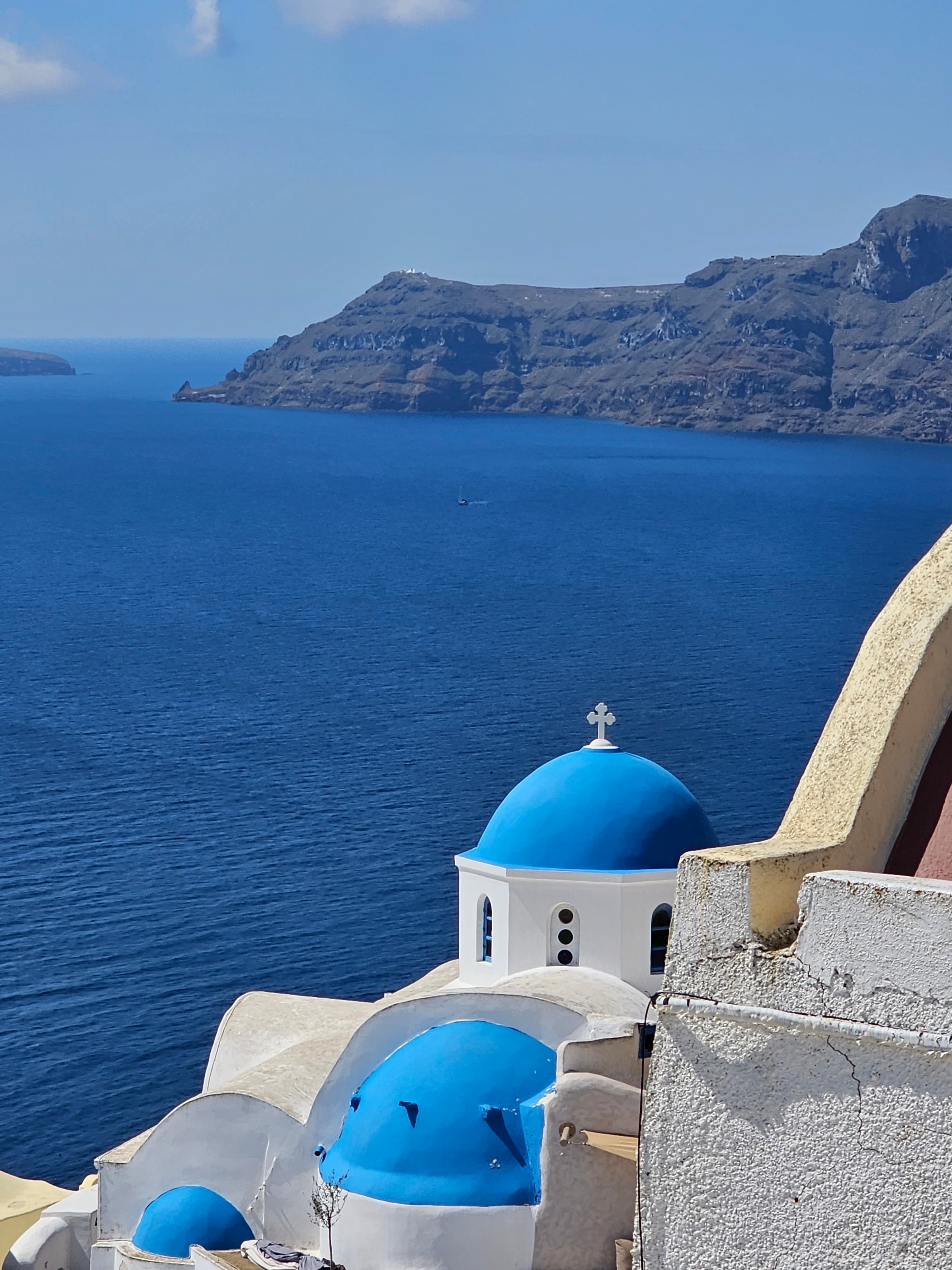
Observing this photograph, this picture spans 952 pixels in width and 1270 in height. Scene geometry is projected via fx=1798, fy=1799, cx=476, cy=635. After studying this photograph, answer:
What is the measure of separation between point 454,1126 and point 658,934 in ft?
13.4

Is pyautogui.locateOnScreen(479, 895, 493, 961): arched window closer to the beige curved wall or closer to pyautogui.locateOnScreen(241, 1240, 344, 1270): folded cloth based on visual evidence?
pyautogui.locateOnScreen(241, 1240, 344, 1270): folded cloth

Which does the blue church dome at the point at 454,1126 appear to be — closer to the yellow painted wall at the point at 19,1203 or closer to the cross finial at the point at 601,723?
the cross finial at the point at 601,723

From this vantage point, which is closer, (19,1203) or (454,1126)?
(454,1126)

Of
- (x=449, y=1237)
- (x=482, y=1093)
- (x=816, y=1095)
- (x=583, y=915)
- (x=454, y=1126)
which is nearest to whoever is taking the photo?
(x=816, y=1095)

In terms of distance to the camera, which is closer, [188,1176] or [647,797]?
[188,1176]

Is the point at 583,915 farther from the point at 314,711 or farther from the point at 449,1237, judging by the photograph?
the point at 314,711

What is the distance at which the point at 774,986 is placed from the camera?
729 centimetres

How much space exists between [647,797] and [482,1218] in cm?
520

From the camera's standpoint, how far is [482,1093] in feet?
55.2

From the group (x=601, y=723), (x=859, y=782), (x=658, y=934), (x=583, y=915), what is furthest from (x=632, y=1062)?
(x=859, y=782)

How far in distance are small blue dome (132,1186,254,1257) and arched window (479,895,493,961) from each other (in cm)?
414

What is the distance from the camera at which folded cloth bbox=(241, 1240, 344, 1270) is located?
16703 mm

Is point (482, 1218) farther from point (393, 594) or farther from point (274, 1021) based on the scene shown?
point (393, 594)

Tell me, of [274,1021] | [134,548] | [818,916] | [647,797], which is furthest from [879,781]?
[134,548]
